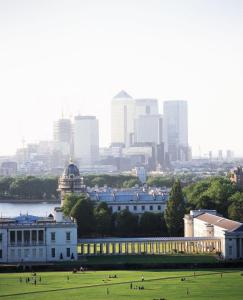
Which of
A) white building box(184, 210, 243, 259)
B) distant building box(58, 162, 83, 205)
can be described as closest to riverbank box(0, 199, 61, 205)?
distant building box(58, 162, 83, 205)

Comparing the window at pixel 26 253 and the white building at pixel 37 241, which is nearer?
the white building at pixel 37 241

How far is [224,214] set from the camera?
337 feet

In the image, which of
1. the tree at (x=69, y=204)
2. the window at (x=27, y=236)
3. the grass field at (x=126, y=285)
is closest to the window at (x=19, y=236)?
the window at (x=27, y=236)

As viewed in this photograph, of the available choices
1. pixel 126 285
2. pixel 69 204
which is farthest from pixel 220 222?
pixel 126 285

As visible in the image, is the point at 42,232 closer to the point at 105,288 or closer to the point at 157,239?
the point at 157,239

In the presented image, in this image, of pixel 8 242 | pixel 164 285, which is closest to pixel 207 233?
pixel 8 242

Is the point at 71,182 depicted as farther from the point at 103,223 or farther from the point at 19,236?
the point at 19,236

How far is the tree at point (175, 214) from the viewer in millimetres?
93125

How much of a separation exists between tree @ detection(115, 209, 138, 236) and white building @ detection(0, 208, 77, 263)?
16.6 meters

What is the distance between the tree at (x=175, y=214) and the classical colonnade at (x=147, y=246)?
31.4 ft

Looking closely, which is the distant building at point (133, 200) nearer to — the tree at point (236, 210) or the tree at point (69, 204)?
the tree at point (69, 204)

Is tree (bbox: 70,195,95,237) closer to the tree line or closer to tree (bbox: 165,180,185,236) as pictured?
the tree line

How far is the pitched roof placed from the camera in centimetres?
7884

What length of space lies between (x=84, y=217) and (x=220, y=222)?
14875 millimetres
